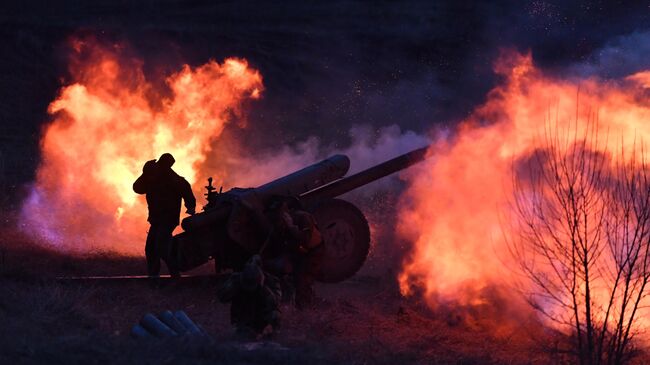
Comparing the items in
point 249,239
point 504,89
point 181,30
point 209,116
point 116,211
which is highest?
point 181,30

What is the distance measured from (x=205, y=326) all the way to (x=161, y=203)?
3.11 meters

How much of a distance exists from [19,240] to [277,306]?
798 centimetres

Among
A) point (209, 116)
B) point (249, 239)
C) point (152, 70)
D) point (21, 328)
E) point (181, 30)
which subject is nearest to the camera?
point (21, 328)

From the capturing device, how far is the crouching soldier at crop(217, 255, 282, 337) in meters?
10.8

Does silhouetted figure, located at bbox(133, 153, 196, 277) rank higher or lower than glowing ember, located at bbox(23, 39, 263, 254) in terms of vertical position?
lower

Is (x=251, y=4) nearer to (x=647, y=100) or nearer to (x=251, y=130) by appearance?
(x=251, y=130)

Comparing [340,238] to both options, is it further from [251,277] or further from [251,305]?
[251,277]

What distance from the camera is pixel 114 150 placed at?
21422 millimetres

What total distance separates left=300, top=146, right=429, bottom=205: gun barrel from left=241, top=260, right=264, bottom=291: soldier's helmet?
12.3ft

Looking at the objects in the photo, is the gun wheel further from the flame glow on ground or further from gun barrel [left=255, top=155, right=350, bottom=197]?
the flame glow on ground

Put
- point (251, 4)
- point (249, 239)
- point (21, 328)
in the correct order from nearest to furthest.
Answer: point (21, 328)
point (249, 239)
point (251, 4)

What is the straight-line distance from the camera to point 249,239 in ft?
43.5

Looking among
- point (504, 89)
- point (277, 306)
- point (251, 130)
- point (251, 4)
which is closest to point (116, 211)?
point (504, 89)

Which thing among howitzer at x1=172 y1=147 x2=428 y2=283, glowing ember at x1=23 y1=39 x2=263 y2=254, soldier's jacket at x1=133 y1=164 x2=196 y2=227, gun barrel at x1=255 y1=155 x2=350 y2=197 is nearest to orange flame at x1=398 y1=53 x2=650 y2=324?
howitzer at x1=172 y1=147 x2=428 y2=283
